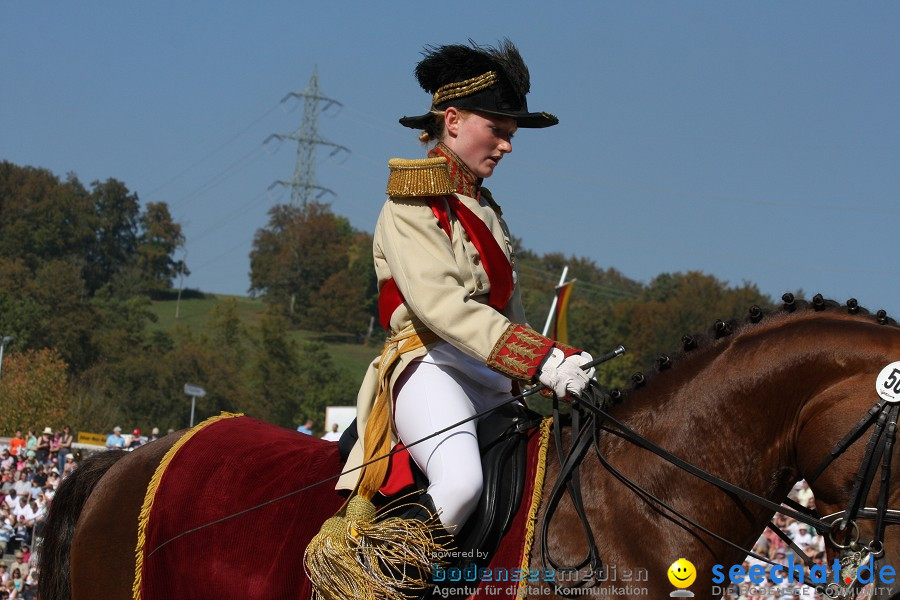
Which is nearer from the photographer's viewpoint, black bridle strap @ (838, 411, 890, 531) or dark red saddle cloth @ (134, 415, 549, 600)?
black bridle strap @ (838, 411, 890, 531)

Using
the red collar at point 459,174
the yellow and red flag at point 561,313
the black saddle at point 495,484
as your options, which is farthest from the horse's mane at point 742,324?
the yellow and red flag at point 561,313

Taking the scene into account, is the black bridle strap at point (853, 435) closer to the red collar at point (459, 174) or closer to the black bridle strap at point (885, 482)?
the black bridle strap at point (885, 482)

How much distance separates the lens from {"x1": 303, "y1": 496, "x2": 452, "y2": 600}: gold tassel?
13.6ft

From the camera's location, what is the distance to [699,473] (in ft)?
13.2

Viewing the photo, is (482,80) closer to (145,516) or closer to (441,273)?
(441,273)

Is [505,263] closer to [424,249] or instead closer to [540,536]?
[424,249]

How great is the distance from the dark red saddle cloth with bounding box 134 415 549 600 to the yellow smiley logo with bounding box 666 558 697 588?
69 centimetres

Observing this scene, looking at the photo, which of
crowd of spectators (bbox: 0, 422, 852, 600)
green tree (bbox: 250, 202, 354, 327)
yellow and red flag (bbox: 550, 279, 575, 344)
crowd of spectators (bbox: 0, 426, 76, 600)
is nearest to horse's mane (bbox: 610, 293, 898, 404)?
crowd of spectators (bbox: 0, 422, 852, 600)

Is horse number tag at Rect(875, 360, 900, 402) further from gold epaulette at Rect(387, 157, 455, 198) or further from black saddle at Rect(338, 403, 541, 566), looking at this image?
gold epaulette at Rect(387, 157, 455, 198)

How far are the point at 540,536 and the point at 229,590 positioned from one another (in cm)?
151

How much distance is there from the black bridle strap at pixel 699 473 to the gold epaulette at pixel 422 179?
42.7 inches

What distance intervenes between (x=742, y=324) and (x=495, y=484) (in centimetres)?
116

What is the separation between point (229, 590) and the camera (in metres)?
4.79

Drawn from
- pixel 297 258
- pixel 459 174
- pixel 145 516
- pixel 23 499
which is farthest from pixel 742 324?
pixel 297 258
